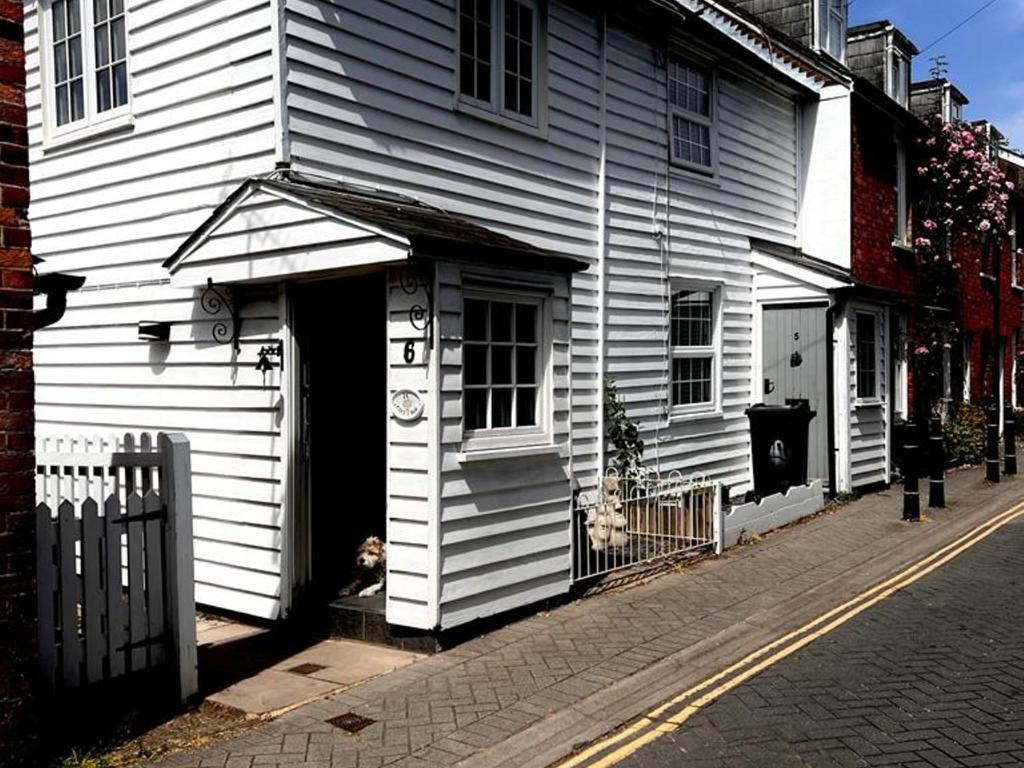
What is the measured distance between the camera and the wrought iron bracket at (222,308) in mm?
7562

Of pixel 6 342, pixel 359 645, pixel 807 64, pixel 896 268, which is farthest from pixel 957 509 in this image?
pixel 6 342

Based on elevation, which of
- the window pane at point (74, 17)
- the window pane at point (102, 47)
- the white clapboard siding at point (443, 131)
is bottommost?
the white clapboard siding at point (443, 131)

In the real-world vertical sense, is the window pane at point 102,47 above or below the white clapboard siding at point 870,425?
above

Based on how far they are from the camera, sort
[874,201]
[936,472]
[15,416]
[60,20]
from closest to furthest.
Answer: [15,416], [60,20], [936,472], [874,201]

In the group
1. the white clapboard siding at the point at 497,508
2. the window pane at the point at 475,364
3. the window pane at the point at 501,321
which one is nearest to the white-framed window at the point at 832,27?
the white clapboard siding at the point at 497,508

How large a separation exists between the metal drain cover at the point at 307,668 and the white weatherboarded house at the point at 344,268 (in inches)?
27.6

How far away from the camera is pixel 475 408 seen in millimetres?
7133

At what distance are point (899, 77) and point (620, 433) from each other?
12.5 m

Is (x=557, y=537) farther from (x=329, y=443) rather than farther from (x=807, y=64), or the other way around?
(x=807, y=64)

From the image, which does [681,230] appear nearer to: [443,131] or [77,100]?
[443,131]

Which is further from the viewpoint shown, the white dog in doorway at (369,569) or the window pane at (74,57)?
the window pane at (74,57)

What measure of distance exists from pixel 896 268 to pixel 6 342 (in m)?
16.1

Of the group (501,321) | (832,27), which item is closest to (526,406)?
(501,321)

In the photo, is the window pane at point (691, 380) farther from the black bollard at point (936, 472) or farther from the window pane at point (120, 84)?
the window pane at point (120, 84)
